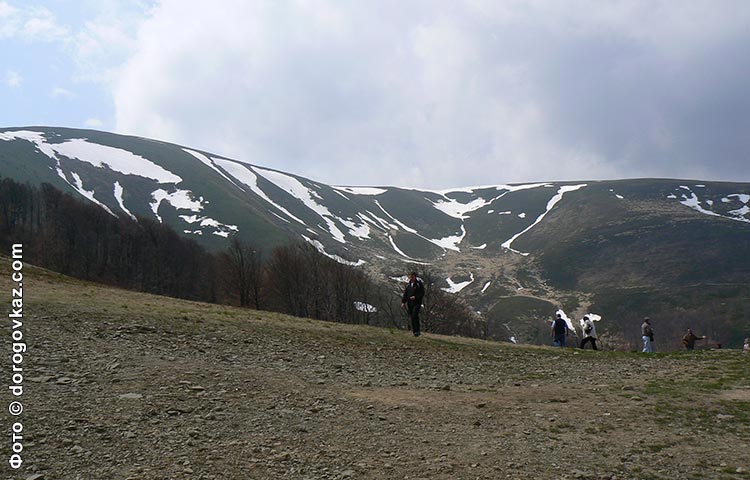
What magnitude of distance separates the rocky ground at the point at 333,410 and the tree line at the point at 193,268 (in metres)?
45.7

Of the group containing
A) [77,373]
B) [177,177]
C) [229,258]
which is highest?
[177,177]

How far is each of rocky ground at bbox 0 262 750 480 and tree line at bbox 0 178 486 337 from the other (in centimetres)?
4571

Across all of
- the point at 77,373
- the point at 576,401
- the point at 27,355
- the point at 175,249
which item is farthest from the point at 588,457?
the point at 175,249

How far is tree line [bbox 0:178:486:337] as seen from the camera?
240 feet

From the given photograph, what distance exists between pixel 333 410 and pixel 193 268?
9643cm

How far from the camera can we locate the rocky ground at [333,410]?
8.13 meters

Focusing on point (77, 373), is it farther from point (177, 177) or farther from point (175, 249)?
point (177, 177)

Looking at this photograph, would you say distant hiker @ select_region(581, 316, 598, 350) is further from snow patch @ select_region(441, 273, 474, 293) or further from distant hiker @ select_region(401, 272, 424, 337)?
snow patch @ select_region(441, 273, 474, 293)

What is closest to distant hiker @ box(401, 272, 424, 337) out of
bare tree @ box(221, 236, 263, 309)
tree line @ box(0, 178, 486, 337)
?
tree line @ box(0, 178, 486, 337)

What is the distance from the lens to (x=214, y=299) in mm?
88375

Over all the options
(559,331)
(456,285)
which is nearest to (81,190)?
(456,285)

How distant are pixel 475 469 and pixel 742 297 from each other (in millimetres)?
176264

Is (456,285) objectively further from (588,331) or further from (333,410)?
Result: (333,410)

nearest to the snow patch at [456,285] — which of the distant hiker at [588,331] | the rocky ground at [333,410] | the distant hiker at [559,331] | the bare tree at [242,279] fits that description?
the bare tree at [242,279]
